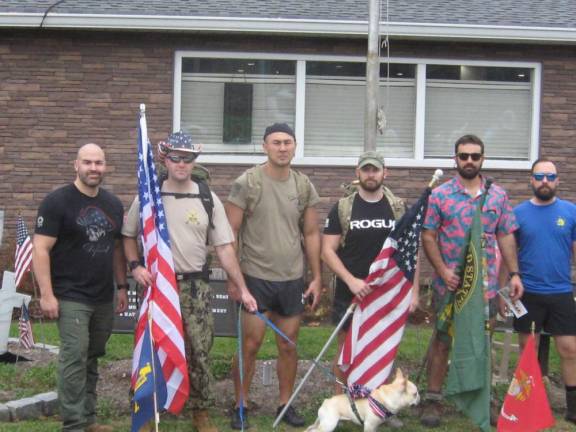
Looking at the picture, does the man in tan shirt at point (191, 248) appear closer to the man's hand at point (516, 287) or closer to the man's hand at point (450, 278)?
the man's hand at point (450, 278)

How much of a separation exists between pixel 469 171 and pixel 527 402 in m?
1.71

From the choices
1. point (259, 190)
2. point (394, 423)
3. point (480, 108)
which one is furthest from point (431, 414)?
point (480, 108)

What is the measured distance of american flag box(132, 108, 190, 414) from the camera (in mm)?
5922

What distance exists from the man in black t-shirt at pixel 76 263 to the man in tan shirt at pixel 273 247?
0.98 meters

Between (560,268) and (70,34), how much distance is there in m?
7.27

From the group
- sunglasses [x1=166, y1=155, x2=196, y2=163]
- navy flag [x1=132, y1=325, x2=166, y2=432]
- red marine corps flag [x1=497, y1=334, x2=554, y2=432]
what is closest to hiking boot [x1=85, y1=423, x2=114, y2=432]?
navy flag [x1=132, y1=325, x2=166, y2=432]

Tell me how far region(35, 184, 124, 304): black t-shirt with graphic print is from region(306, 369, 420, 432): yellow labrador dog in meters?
1.74

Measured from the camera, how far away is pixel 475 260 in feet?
21.0

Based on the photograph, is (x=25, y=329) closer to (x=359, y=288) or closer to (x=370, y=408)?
(x=359, y=288)

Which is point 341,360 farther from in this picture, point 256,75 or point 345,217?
point 256,75

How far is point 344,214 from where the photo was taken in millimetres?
6594

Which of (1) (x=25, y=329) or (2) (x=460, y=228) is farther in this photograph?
(1) (x=25, y=329)

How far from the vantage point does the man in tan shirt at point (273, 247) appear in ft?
21.6

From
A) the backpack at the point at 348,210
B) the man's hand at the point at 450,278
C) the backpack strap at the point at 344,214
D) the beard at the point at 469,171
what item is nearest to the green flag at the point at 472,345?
the man's hand at the point at 450,278
